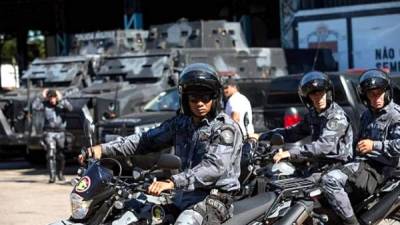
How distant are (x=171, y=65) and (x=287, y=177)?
934cm

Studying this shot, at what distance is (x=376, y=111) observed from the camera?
21.3ft

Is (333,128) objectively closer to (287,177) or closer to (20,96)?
(287,177)

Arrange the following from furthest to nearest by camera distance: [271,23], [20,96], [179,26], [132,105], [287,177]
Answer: [271,23] < [179,26] < [20,96] < [132,105] < [287,177]

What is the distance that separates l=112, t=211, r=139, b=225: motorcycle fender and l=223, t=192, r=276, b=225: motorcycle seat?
1.93ft

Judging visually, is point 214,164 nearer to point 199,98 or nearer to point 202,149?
point 202,149

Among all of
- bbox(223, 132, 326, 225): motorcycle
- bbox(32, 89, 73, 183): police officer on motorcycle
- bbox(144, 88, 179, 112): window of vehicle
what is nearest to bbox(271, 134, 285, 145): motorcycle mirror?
bbox(223, 132, 326, 225): motorcycle

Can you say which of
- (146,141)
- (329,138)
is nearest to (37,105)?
(329,138)

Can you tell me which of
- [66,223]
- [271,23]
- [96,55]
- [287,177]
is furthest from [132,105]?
[271,23]

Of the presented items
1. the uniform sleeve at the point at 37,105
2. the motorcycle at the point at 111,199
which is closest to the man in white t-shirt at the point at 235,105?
the motorcycle at the point at 111,199

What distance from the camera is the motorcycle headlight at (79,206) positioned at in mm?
4887

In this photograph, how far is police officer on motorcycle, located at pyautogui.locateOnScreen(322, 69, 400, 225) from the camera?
6.10 meters

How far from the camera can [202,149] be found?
523 centimetres

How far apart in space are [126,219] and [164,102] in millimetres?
8880

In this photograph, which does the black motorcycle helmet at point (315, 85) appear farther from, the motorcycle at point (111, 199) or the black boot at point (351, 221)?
the motorcycle at point (111, 199)
